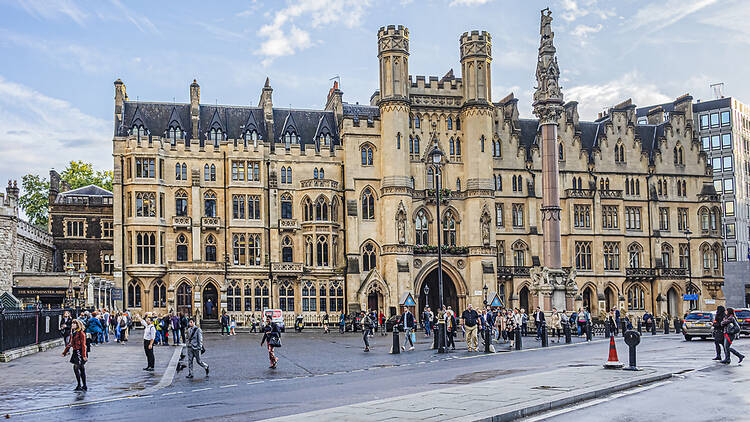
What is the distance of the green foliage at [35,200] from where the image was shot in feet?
265

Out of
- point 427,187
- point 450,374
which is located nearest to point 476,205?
point 427,187

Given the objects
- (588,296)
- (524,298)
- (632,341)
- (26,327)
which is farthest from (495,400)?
(588,296)

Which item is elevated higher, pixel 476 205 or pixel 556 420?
pixel 476 205

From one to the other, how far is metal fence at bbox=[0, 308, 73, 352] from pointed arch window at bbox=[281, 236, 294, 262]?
84.1 ft

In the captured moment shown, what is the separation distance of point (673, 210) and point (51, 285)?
163ft

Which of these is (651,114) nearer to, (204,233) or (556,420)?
(204,233)

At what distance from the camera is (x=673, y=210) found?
Result: 7075 cm

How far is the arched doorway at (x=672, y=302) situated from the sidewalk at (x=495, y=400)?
5258cm

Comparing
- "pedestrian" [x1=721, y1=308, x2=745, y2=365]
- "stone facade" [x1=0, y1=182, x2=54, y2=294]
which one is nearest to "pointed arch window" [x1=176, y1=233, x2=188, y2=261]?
"stone facade" [x1=0, y1=182, x2=54, y2=294]

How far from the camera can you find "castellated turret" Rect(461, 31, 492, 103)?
63.6 meters

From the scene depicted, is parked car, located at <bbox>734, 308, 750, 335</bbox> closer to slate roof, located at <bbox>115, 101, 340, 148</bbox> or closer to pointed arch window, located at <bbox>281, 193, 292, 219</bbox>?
pointed arch window, located at <bbox>281, 193, 292, 219</bbox>

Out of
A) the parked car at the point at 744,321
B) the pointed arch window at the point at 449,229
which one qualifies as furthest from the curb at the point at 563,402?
the pointed arch window at the point at 449,229

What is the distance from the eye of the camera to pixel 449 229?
64250mm

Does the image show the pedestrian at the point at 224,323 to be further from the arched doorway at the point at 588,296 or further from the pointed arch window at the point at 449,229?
the arched doorway at the point at 588,296
